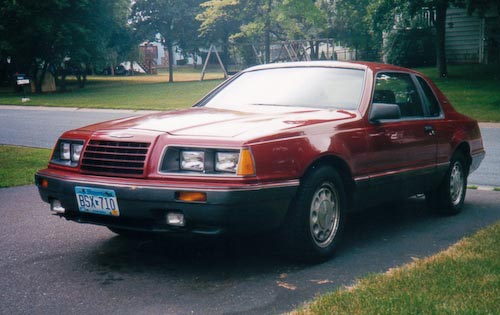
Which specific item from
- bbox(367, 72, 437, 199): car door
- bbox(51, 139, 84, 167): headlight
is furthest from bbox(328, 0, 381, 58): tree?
bbox(51, 139, 84, 167): headlight

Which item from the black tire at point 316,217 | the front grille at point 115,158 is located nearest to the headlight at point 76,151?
the front grille at point 115,158

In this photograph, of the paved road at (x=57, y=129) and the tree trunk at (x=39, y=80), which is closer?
the paved road at (x=57, y=129)

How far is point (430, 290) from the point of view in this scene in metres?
4.34

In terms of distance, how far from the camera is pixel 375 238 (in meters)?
6.17

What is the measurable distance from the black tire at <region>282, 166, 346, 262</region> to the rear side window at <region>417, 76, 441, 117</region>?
202 cm

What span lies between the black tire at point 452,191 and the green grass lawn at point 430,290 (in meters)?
1.76

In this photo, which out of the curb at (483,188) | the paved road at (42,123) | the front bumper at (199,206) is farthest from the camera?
the paved road at (42,123)

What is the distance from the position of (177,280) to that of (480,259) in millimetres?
2156

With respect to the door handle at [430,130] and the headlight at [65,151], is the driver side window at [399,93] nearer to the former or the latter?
the door handle at [430,130]

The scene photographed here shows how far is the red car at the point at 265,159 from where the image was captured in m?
4.65

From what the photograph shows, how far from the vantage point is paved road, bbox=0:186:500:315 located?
171 inches

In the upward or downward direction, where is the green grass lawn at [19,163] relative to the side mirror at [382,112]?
downward

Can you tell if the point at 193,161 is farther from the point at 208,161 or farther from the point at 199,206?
the point at 199,206

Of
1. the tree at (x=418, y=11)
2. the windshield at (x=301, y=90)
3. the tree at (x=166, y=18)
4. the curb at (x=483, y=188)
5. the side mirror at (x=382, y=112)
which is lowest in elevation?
the curb at (x=483, y=188)
